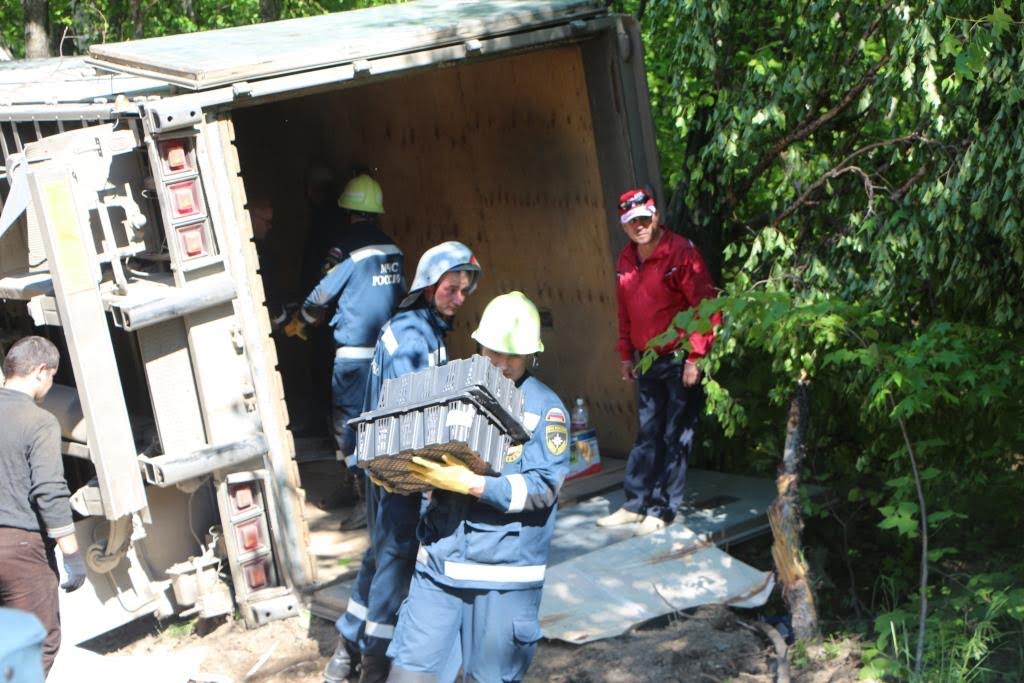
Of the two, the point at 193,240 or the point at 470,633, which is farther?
the point at 193,240

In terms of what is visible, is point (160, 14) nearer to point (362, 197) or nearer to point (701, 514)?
point (362, 197)

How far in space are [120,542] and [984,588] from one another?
12.6ft

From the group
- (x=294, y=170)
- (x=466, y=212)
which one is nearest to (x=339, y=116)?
(x=294, y=170)

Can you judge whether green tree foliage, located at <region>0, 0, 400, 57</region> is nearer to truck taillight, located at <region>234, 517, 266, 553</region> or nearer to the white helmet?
truck taillight, located at <region>234, 517, 266, 553</region>

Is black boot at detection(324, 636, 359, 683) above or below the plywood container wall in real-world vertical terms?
below

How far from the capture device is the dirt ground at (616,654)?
5191 millimetres

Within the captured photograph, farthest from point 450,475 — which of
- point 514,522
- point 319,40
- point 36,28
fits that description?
point 36,28

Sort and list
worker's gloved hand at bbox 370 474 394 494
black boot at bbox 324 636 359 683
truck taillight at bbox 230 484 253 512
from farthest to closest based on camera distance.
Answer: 1. truck taillight at bbox 230 484 253 512
2. black boot at bbox 324 636 359 683
3. worker's gloved hand at bbox 370 474 394 494

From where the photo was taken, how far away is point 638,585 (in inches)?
231

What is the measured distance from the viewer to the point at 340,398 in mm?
7004

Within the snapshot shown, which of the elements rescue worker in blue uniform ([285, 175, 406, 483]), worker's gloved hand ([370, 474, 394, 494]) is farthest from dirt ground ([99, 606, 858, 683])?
worker's gloved hand ([370, 474, 394, 494])

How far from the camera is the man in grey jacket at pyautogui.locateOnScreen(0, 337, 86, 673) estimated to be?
5.12m

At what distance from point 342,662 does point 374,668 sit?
0.85ft

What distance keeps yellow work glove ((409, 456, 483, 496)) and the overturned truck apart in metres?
1.90
